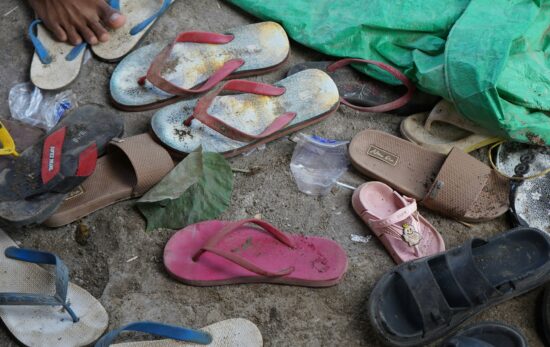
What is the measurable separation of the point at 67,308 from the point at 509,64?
1541 mm

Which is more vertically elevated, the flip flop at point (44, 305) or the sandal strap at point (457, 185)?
the sandal strap at point (457, 185)

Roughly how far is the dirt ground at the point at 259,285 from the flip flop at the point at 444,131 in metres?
0.22

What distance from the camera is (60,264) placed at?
153cm

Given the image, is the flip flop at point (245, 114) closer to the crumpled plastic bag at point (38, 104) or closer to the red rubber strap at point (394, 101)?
the red rubber strap at point (394, 101)

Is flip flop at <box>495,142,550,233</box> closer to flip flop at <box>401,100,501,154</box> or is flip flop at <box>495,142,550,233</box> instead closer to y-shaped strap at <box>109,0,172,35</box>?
flip flop at <box>401,100,501,154</box>

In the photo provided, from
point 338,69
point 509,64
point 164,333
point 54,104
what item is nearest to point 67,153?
point 54,104

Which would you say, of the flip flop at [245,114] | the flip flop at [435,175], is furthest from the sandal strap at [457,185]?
the flip flop at [245,114]

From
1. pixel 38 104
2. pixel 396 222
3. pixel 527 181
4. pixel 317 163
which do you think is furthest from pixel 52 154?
pixel 527 181

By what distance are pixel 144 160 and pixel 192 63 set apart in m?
0.47

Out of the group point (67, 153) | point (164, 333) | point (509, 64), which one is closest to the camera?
point (164, 333)

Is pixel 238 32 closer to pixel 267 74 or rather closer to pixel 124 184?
pixel 267 74

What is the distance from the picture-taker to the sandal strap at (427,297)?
5.10 ft

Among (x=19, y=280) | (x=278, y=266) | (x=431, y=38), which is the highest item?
(x=431, y=38)

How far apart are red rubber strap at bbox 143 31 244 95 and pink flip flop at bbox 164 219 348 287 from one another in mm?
471
